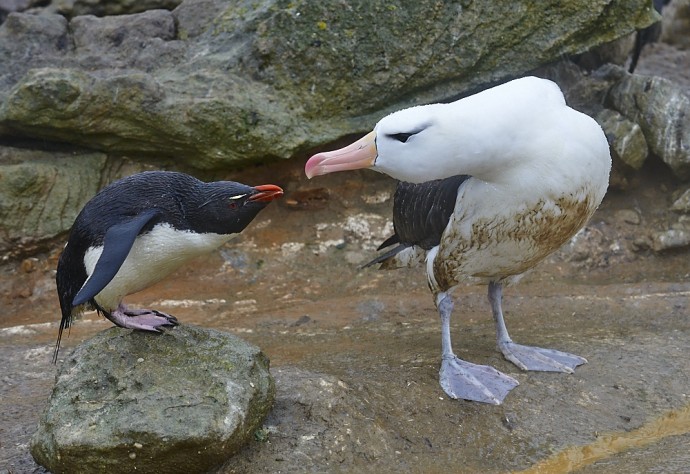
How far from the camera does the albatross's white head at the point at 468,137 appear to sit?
11.9 ft

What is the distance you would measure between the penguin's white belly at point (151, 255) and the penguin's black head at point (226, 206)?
5cm

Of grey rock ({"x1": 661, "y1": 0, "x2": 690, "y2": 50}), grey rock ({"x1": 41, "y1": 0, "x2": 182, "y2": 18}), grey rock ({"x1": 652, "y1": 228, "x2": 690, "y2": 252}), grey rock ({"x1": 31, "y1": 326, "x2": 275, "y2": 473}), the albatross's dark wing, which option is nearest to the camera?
grey rock ({"x1": 31, "y1": 326, "x2": 275, "y2": 473})

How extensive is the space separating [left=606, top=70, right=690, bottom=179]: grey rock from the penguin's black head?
4244 mm

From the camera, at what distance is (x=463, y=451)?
12.4 feet

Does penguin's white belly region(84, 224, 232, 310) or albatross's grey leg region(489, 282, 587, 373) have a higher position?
penguin's white belly region(84, 224, 232, 310)

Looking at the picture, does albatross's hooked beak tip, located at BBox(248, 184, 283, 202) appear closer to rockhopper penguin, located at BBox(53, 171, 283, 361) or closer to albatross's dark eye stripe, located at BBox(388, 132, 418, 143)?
rockhopper penguin, located at BBox(53, 171, 283, 361)

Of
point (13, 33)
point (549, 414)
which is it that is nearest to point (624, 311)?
point (549, 414)

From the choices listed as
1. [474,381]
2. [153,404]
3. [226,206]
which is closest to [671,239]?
[474,381]

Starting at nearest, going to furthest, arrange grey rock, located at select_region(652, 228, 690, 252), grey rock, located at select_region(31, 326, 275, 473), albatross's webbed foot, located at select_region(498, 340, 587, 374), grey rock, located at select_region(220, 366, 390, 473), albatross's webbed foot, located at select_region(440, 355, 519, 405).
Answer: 1. grey rock, located at select_region(31, 326, 275, 473)
2. grey rock, located at select_region(220, 366, 390, 473)
3. albatross's webbed foot, located at select_region(440, 355, 519, 405)
4. albatross's webbed foot, located at select_region(498, 340, 587, 374)
5. grey rock, located at select_region(652, 228, 690, 252)

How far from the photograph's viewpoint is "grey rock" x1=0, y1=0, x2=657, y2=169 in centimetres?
624

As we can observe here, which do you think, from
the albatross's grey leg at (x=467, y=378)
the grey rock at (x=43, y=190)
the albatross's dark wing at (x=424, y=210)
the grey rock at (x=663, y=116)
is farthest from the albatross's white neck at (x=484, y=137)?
the grey rock at (x=43, y=190)

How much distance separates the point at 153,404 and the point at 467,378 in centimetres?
163

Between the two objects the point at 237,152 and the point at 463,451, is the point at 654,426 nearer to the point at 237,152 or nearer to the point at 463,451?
the point at 463,451

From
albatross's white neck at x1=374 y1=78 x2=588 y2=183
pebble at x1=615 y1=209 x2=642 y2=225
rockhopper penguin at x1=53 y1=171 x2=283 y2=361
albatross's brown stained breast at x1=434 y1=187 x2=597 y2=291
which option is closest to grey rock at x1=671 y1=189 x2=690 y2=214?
pebble at x1=615 y1=209 x2=642 y2=225
